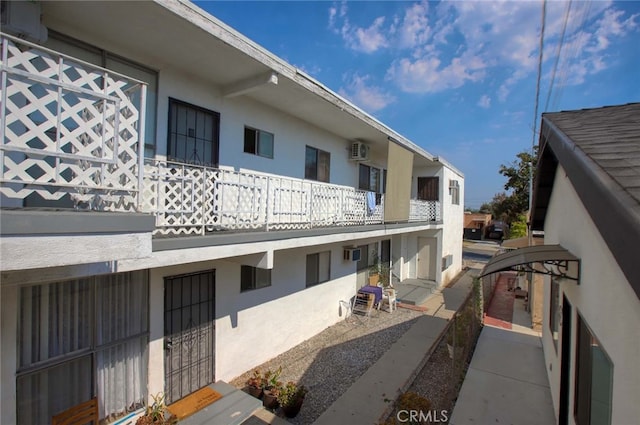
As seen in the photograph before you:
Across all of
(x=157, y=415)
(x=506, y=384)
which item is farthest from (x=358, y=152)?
(x=157, y=415)

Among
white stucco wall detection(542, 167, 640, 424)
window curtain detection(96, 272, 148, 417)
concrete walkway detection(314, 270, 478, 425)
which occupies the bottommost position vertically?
concrete walkway detection(314, 270, 478, 425)

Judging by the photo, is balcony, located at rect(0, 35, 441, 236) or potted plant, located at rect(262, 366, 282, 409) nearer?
balcony, located at rect(0, 35, 441, 236)

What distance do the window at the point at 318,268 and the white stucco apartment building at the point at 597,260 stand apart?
5369 mm

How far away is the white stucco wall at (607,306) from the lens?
220 cm

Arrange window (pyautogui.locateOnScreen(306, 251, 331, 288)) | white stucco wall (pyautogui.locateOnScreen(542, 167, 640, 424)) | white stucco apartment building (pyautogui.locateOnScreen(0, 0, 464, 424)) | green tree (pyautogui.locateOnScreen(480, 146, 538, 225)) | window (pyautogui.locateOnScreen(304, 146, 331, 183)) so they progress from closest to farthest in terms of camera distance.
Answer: white stucco wall (pyautogui.locateOnScreen(542, 167, 640, 424)), white stucco apartment building (pyautogui.locateOnScreen(0, 0, 464, 424)), window (pyautogui.locateOnScreen(304, 146, 331, 183)), window (pyautogui.locateOnScreen(306, 251, 331, 288)), green tree (pyautogui.locateOnScreen(480, 146, 538, 225))

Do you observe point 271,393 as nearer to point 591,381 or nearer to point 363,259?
point 591,381

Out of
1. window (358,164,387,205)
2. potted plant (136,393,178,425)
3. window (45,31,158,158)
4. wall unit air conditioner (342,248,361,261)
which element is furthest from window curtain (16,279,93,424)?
window (358,164,387,205)

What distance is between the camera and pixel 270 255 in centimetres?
583

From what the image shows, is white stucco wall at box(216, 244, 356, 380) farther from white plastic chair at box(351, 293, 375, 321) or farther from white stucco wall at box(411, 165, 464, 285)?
white stucco wall at box(411, 165, 464, 285)

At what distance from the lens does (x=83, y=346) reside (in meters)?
4.45

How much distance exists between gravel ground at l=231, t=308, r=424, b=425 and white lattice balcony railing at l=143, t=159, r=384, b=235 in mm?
3465

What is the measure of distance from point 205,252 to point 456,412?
5.29m

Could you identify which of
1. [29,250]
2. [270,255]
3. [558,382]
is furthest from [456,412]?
[29,250]

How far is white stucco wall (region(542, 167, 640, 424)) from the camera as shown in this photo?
2.20m
